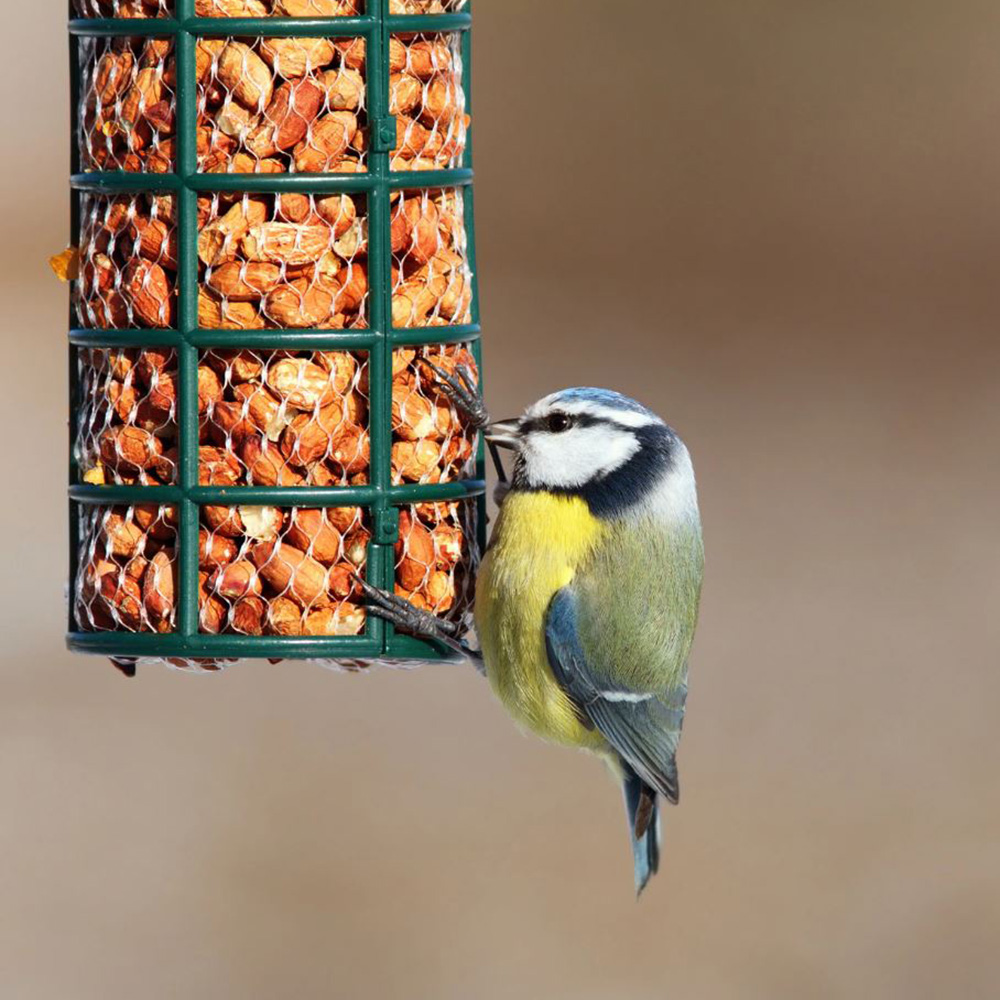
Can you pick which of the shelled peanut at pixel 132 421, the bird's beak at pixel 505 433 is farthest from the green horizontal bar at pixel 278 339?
the bird's beak at pixel 505 433

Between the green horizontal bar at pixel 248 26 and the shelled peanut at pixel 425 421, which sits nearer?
the green horizontal bar at pixel 248 26

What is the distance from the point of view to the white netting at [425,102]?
3.51 m

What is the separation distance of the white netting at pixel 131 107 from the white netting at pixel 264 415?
0.38m

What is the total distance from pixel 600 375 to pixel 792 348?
1169mm

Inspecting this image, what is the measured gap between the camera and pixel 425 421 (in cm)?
362

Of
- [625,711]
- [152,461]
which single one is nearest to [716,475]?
[625,711]

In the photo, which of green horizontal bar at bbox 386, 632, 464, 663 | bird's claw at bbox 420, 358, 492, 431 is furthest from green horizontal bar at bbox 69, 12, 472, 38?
green horizontal bar at bbox 386, 632, 464, 663

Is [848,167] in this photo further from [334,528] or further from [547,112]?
[334,528]

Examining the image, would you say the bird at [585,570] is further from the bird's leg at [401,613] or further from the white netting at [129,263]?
the white netting at [129,263]

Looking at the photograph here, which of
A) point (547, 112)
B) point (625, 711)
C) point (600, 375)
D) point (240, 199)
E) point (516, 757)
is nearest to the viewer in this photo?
point (240, 199)

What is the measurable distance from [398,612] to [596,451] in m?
0.50

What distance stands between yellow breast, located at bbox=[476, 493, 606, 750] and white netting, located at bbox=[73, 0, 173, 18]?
111 cm

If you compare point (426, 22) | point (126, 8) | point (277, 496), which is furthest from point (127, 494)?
point (426, 22)

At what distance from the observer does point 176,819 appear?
6660mm
